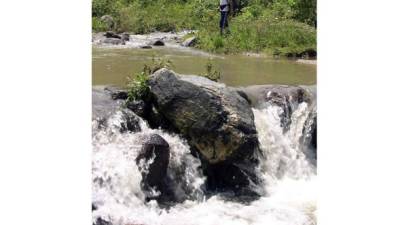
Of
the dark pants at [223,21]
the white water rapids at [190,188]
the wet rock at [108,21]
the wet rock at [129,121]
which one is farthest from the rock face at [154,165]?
the dark pants at [223,21]

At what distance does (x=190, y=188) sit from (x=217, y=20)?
1.08 m

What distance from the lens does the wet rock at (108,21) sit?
12.1ft

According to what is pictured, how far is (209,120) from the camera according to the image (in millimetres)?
3896

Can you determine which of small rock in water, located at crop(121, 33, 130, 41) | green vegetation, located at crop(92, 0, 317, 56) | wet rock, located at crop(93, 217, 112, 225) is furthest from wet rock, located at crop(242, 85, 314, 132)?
wet rock, located at crop(93, 217, 112, 225)

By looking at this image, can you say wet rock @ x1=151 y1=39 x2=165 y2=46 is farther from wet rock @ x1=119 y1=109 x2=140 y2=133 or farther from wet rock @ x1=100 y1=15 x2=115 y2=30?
wet rock @ x1=119 y1=109 x2=140 y2=133

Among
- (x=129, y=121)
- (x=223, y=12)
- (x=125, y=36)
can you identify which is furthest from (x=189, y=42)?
(x=129, y=121)

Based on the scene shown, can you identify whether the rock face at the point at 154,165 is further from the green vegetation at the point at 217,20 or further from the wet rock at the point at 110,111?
the green vegetation at the point at 217,20

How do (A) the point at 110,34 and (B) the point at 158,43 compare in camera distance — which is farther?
(B) the point at 158,43

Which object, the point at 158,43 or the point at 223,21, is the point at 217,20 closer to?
the point at 223,21

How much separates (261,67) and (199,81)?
63cm

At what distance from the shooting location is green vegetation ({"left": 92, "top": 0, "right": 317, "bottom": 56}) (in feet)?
12.7

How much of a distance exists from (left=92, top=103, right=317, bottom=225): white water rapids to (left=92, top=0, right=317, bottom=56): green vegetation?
21.9 inches
